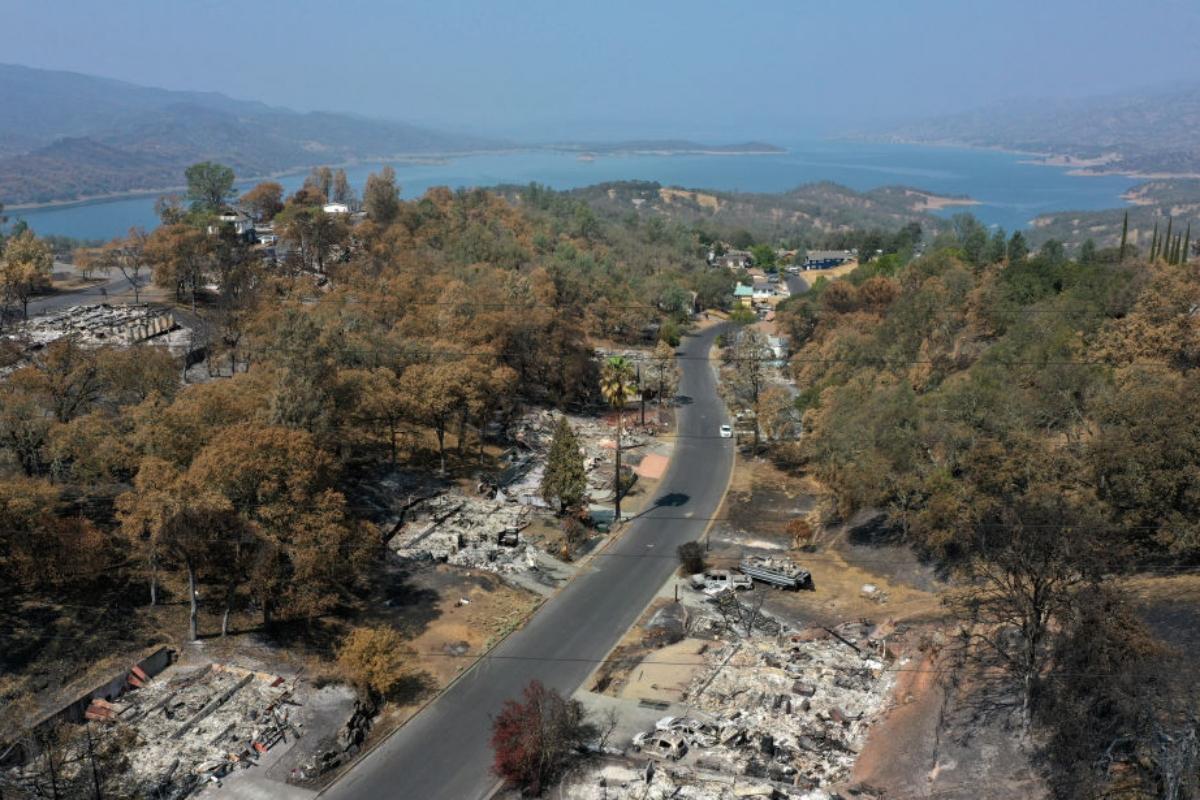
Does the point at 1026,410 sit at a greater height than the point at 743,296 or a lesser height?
greater

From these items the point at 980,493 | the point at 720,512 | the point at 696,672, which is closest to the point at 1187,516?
the point at 980,493

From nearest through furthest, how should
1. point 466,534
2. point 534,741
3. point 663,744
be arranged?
point 534,741 < point 663,744 < point 466,534

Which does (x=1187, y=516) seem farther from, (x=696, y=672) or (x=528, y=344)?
(x=528, y=344)

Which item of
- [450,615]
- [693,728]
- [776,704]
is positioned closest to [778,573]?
[776,704]

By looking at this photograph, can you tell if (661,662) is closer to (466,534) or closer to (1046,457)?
(466,534)

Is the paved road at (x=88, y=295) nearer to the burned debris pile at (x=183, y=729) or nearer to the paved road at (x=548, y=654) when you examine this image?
the burned debris pile at (x=183, y=729)

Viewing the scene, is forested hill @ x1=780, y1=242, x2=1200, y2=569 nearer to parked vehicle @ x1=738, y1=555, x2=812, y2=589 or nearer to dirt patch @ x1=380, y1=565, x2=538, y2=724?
parked vehicle @ x1=738, y1=555, x2=812, y2=589

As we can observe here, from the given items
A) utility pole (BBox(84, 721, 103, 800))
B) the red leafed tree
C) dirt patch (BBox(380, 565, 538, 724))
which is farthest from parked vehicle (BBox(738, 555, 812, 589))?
utility pole (BBox(84, 721, 103, 800))
